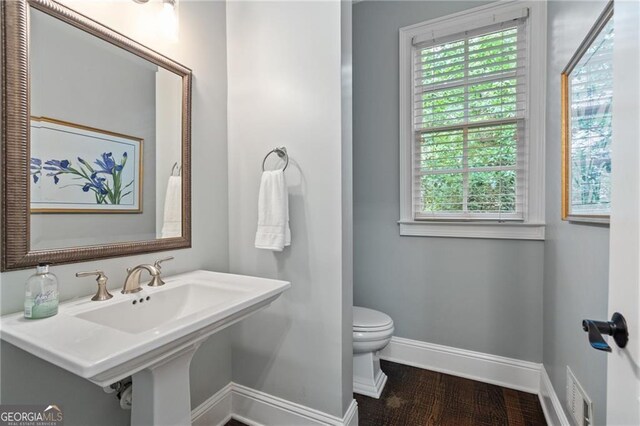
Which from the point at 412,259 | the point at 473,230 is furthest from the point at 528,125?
the point at 412,259

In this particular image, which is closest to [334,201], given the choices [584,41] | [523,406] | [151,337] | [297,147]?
[297,147]

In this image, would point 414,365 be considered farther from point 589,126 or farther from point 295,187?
point 589,126

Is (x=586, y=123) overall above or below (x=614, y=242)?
above

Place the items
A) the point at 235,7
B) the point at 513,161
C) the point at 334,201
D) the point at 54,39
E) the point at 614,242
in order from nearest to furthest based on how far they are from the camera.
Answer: the point at 614,242
the point at 54,39
the point at 334,201
the point at 235,7
the point at 513,161

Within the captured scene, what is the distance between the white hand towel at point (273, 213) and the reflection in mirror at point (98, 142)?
0.39 meters

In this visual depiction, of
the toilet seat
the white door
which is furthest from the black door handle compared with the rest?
the toilet seat

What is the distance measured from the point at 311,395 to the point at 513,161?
6.05 feet

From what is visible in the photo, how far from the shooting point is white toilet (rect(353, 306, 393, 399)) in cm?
179

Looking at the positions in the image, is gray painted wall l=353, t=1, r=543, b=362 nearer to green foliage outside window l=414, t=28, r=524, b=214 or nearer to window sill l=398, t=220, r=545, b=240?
window sill l=398, t=220, r=545, b=240

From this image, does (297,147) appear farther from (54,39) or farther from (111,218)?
(54,39)

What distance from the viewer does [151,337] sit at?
0.72 meters

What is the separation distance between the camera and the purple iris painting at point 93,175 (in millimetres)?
1000

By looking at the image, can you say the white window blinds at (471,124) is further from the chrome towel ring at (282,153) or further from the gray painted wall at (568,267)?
the chrome towel ring at (282,153)

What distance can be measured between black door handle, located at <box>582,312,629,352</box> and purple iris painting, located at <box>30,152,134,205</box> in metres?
1.54
